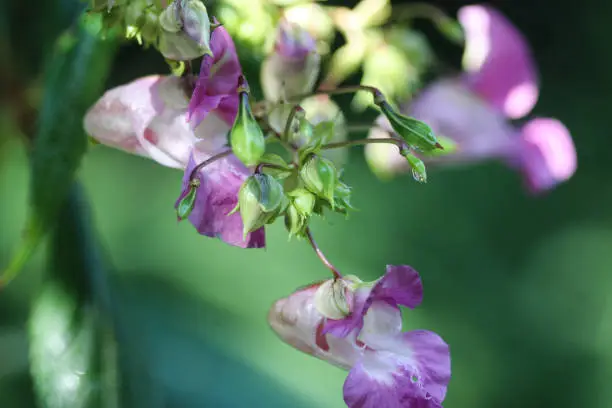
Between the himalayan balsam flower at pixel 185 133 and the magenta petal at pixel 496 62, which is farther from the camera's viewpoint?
the magenta petal at pixel 496 62

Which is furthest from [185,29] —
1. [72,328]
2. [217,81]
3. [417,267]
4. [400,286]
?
[417,267]

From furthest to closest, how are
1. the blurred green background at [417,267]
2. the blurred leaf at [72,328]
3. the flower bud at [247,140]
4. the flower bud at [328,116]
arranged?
the blurred green background at [417,267] → the blurred leaf at [72,328] → the flower bud at [328,116] → the flower bud at [247,140]

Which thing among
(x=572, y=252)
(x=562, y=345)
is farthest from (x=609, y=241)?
(x=562, y=345)

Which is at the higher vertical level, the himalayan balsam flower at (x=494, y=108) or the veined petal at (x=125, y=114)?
the veined petal at (x=125, y=114)

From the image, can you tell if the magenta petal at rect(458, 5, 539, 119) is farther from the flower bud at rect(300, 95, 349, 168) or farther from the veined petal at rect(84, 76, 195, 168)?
the veined petal at rect(84, 76, 195, 168)

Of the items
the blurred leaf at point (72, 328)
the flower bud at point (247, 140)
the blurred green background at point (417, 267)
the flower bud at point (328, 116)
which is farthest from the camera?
the blurred green background at point (417, 267)

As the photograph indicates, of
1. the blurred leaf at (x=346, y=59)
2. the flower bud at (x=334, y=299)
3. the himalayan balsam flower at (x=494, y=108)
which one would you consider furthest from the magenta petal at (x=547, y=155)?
the flower bud at (x=334, y=299)

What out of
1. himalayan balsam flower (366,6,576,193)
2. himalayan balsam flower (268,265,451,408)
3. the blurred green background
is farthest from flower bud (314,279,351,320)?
the blurred green background

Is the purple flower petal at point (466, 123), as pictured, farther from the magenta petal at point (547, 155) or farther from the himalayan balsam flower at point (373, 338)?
Answer: the himalayan balsam flower at point (373, 338)
